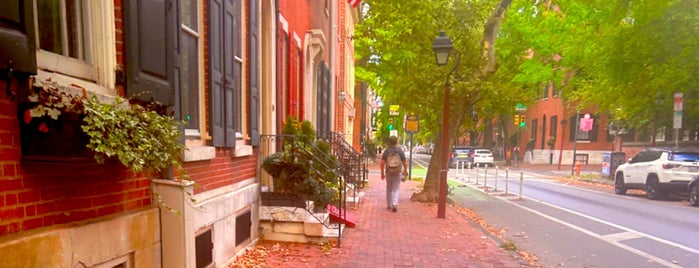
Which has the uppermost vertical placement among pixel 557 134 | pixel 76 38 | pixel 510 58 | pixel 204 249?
pixel 510 58

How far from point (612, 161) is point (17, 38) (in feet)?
72.9

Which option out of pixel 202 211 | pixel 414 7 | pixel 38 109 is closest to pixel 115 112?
pixel 38 109

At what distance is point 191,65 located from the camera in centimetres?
436

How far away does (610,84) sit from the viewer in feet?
50.8

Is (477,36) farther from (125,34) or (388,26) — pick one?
(125,34)

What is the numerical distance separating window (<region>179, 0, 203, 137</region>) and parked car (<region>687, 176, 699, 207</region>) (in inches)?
502

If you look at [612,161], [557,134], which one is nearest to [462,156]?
[557,134]

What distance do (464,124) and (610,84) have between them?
744 centimetres

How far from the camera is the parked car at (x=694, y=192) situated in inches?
436

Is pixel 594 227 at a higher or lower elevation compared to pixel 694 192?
lower

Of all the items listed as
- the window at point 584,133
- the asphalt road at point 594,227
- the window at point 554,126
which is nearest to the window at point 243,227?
the asphalt road at point 594,227

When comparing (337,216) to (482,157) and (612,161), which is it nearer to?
(612,161)

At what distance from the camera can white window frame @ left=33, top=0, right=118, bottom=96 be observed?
2.63m

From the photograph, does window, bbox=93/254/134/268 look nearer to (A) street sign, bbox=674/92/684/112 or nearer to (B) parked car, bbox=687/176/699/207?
(B) parked car, bbox=687/176/699/207
